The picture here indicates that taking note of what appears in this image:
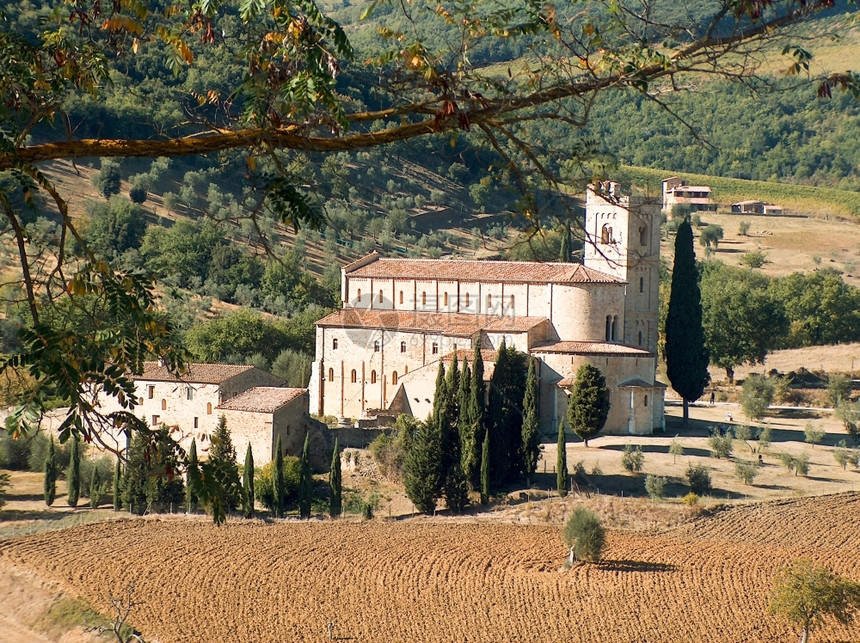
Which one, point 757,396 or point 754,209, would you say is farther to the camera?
point 754,209

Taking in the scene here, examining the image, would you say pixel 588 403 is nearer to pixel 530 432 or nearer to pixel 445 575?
pixel 530 432

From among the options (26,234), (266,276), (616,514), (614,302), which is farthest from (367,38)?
(26,234)

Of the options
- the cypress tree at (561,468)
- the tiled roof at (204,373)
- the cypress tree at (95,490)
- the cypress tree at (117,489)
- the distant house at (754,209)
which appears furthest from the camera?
the distant house at (754,209)

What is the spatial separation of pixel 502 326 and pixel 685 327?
25.4 ft

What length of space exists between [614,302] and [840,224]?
63.2 m

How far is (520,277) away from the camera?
51.5 m

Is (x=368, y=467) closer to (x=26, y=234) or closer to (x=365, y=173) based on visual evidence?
(x=26, y=234)

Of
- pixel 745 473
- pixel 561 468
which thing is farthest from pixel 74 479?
pixel 745 473

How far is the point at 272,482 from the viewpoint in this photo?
41.9 meters

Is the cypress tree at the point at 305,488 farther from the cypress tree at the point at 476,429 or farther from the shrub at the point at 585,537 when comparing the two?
the shrub at the point at 585,537

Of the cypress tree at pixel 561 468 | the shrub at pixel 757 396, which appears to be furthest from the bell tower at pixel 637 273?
the cypress tree at pixel 561 468

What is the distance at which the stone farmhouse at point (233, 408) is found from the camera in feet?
146

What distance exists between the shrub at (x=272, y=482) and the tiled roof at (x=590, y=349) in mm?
11064

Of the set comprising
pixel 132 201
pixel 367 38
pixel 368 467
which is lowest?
pixel 368 467
